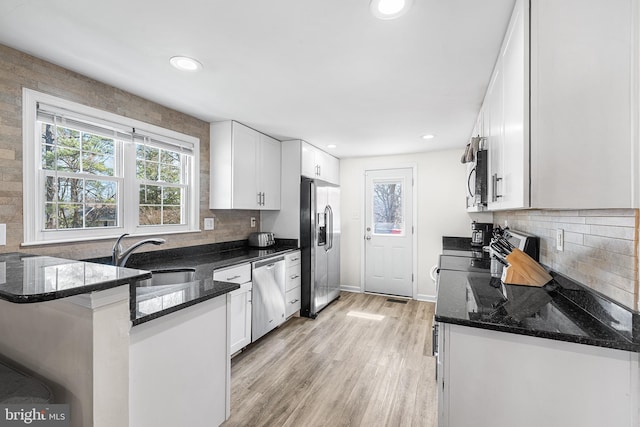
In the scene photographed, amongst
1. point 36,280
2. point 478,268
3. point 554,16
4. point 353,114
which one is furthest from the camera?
point 353,114

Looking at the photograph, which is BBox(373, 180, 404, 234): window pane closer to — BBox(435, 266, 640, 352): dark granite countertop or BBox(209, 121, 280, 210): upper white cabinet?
BBox(209, 121, 280, 210): upper white cabinet

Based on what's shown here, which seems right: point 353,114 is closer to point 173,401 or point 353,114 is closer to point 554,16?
point 554,16

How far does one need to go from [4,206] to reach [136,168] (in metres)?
0.90

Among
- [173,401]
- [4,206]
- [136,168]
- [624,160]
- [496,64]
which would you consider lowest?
[173,401]

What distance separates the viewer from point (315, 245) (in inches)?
147

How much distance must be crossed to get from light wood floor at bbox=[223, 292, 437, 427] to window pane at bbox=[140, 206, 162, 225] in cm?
145

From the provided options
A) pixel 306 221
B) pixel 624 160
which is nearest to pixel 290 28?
pixel 624 160

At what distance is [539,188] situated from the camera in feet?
3.68

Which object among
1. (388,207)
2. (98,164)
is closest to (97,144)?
(98,164)

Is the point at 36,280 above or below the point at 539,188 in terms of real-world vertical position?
below

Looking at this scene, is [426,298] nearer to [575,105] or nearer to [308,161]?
[308,161]

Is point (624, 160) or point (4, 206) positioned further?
point (4, 206)

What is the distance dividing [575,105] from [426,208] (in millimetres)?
3560

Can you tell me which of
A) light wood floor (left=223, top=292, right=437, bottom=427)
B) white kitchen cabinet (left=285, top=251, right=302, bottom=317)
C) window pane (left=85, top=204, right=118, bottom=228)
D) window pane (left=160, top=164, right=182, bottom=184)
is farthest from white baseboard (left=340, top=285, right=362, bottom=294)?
window pane (left=85, top=204, right=118, bottom=228)
